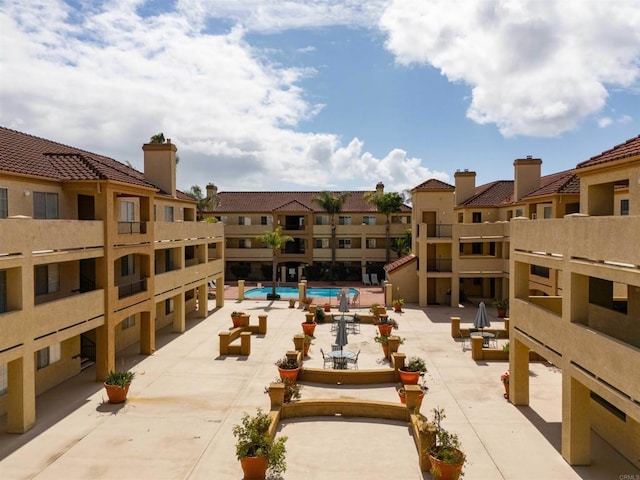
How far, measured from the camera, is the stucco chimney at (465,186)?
44031 mm

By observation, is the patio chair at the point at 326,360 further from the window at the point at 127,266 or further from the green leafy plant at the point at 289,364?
the window at the point at 127,266

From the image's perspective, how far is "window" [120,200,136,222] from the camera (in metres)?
23.9

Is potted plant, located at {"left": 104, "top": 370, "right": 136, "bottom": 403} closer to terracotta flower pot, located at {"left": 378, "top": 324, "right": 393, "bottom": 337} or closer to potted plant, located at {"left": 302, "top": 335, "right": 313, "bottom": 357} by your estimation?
potted plant, located at {"left": 302, "top": 335, "right": 313, "bottom": 357}

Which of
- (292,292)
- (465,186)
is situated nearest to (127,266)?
(292,292)

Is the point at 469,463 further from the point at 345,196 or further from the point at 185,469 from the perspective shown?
the point at 345,196

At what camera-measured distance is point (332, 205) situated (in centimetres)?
5138

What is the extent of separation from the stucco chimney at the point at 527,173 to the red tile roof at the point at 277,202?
61.3ft

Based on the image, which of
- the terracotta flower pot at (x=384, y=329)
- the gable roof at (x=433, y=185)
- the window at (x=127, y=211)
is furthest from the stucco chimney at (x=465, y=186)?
the window at (x=127, y=211)

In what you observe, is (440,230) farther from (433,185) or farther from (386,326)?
(386,326)

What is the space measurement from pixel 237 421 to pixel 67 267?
10.8m

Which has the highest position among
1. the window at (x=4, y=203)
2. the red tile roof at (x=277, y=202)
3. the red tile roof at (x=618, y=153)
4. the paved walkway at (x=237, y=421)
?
the red tile roof at (x=277, y=202)

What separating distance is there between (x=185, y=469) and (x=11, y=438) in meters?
6.44

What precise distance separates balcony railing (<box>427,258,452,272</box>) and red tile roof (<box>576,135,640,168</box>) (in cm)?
2168

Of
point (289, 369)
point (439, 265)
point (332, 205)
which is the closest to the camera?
point (289, 369)
